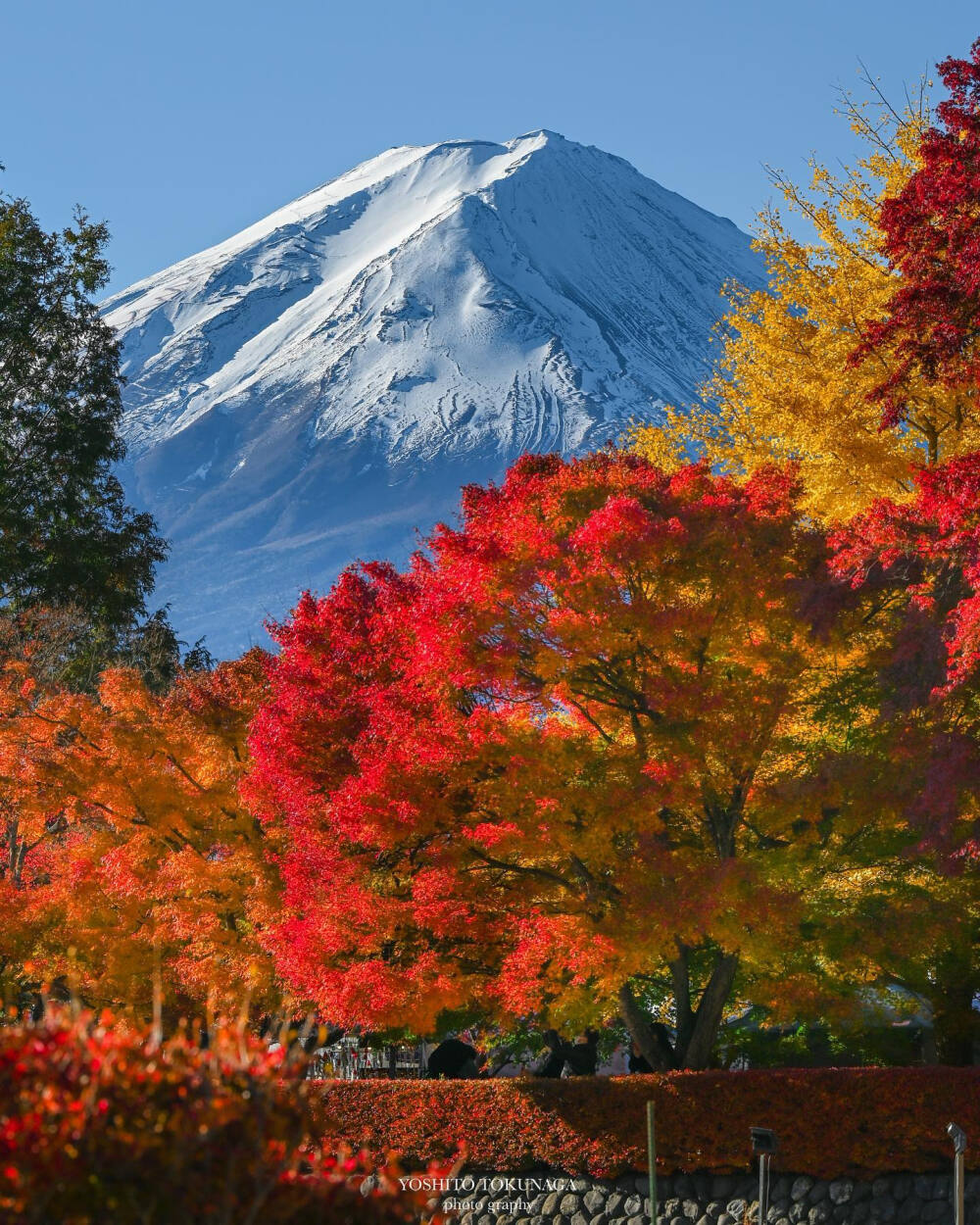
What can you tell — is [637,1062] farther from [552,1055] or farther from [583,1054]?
[552,1055]

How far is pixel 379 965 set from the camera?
19.0m

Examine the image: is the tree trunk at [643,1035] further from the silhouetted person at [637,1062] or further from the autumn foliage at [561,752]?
the silhouetted person at [637,1062]

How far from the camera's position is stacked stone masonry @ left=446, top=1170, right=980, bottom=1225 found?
760 inches

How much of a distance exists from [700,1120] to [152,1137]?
1639cm

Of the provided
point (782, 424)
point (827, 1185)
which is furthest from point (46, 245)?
point (827, 1185)

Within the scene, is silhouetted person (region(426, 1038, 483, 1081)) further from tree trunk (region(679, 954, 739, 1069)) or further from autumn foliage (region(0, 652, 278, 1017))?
tree trunk (region(679, 954, 739, 1069))

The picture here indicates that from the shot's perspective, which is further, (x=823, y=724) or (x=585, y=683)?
(x=823, y=724)

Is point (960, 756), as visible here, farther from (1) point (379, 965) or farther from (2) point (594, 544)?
(1) point (379, 965)

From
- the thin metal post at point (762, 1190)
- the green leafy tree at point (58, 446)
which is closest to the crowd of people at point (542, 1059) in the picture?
the thin metal post at point (762, 1190)

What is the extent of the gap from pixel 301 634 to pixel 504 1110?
781cm

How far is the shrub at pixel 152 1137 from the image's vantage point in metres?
5.34

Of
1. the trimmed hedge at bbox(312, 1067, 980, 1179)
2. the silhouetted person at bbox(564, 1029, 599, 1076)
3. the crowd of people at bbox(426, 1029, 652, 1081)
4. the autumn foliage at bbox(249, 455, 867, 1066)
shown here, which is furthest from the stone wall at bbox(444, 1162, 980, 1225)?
the silhouetted person at bbox(564, 1029, 599, 1076)

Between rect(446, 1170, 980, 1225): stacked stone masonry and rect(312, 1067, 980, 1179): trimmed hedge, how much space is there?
0.60 ft

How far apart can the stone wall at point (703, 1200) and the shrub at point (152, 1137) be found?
581 inches
